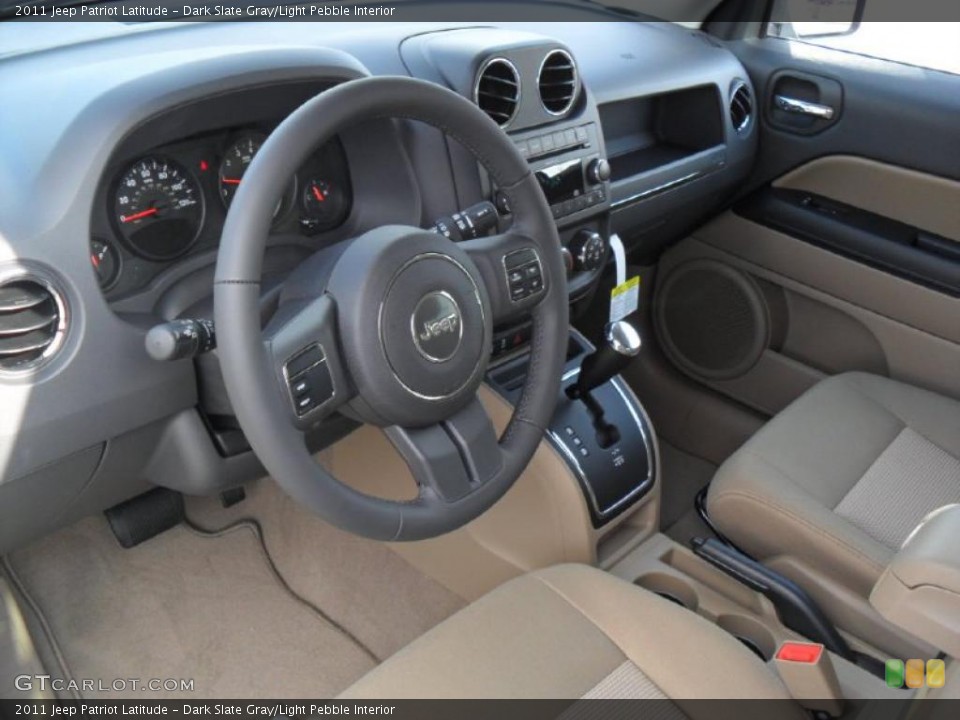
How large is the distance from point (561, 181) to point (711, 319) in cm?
84

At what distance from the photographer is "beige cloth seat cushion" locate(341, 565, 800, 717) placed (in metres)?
1.17

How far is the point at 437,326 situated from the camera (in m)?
1.11

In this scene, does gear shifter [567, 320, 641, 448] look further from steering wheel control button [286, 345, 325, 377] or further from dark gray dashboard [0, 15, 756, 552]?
steering wheel control button [286, 345, 325, 377]

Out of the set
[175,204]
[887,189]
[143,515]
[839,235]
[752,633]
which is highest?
[175,204]

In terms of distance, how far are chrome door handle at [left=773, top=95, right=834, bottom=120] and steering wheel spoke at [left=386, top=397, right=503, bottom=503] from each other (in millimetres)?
1338

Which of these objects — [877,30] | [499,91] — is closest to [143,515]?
[499,91]

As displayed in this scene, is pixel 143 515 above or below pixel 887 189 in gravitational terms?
below

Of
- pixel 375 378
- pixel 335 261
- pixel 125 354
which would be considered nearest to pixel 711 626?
pixel 375 378

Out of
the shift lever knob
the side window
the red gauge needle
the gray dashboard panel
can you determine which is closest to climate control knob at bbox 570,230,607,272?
the shift lever knob

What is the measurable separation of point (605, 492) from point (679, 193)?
0.74m

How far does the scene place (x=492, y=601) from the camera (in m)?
1.30

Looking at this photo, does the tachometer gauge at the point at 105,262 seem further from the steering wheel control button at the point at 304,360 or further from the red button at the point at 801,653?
the red button at the point at 801,653

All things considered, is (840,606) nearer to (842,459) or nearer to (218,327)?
(842,459)

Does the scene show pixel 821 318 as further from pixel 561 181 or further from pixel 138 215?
pixel 138 215
